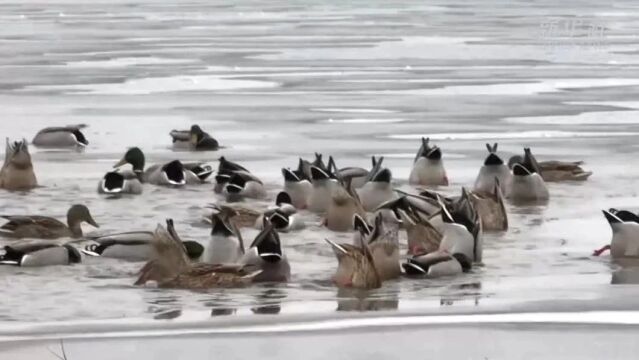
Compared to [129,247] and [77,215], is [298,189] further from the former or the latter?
[129,247]

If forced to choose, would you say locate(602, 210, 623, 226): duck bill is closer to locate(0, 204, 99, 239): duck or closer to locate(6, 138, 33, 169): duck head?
locate(0, 204, 99, 239): duck

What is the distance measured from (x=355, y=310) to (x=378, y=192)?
291cm

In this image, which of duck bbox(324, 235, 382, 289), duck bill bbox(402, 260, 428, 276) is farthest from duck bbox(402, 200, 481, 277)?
duck bbox(324, 235, 382, 289)

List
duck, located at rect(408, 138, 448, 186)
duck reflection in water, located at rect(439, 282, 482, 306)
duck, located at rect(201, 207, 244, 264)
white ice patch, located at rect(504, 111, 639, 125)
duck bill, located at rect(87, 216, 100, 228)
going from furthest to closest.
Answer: white ice patch, located at rect(504, 111, 639, 125)
duck, located at rect(408, 138, 448, 186)
duck bill, located at rect(87, 216, 100, 228)
duck, located at rect(201, 207, 244, 264)
duck reflection in water, located at rect(439, 282, 482, 306)

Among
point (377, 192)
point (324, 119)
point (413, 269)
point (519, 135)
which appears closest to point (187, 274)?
point (413, 269)

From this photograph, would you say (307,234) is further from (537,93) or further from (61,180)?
(537,93)

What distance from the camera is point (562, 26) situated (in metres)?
35.3

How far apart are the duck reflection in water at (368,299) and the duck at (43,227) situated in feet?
7.67

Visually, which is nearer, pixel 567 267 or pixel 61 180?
pixel 567 267

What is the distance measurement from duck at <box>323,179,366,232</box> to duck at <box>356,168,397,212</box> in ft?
0.98

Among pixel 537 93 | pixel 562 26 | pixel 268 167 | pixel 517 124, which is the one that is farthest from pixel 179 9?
pixel 268 167

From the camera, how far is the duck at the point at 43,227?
9352mm

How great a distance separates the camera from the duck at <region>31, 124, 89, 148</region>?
1424cm

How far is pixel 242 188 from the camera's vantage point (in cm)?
1114
